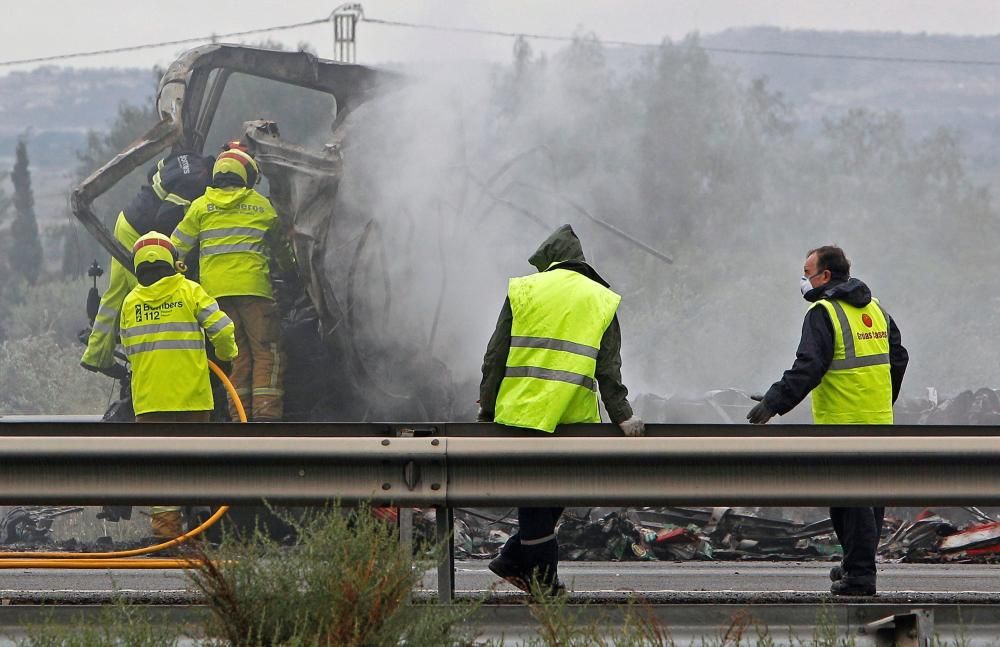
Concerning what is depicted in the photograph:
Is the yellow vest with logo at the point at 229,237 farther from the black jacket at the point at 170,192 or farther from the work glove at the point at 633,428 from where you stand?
the work glove at the point at 633,428

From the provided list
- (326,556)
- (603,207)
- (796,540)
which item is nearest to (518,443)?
(326,556)

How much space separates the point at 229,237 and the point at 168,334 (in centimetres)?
174

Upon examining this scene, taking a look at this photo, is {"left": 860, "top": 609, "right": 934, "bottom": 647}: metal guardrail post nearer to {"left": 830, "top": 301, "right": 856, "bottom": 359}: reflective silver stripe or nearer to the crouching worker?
{"left": 830, "top": 301, "right": 856, "bottom": 359}: reflective silver stripe

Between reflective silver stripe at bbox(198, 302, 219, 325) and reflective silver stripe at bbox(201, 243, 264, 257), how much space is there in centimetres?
169

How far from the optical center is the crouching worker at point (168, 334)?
7.36m

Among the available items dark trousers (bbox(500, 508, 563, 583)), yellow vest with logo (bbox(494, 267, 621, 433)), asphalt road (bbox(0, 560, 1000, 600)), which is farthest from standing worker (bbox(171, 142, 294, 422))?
dark trousers (bbox(500, 508, 563, 583))

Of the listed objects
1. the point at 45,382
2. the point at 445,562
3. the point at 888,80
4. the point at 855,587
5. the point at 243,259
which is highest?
the point at 888,80

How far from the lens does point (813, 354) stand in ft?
18.7

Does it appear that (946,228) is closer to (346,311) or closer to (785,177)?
(785,177)

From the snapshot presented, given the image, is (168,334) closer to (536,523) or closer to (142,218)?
(142,218)

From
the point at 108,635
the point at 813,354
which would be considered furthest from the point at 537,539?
the point at 108,635

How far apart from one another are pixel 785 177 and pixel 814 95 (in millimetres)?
12670

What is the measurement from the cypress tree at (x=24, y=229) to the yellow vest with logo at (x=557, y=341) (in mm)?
28966

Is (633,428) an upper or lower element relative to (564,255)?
lower
